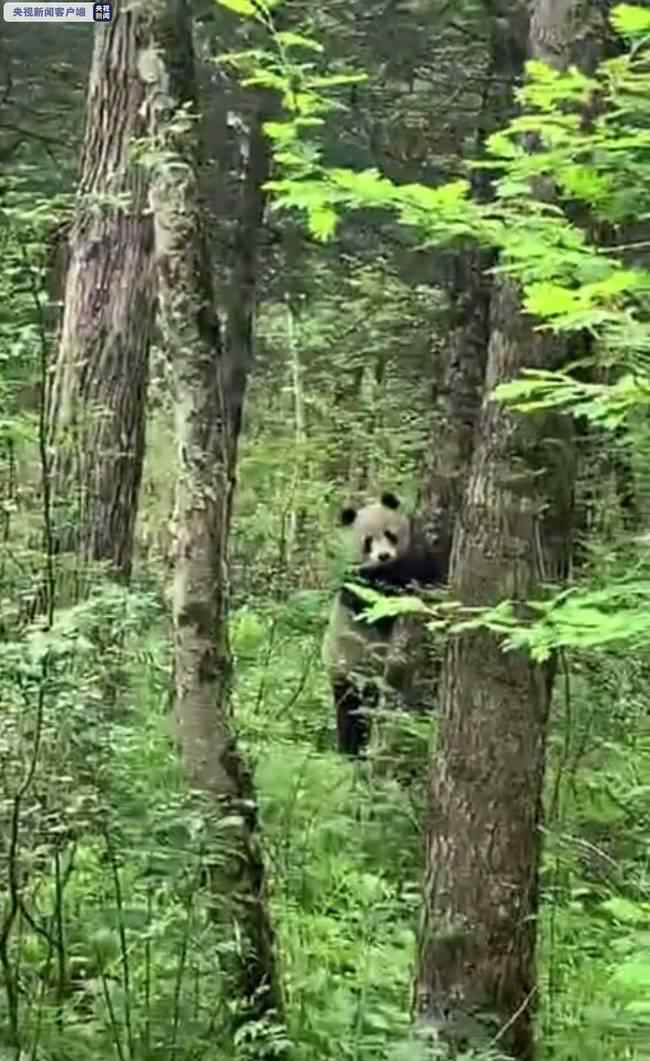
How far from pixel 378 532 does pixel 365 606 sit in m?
1.80

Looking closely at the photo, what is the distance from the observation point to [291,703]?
9.22m

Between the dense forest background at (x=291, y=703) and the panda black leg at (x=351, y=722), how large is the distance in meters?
0.43

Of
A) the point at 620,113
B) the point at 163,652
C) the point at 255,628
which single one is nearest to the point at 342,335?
the point at 255,628

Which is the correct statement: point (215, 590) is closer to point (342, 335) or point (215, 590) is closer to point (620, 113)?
point (620, 113)

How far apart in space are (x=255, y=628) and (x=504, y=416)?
20.4ft

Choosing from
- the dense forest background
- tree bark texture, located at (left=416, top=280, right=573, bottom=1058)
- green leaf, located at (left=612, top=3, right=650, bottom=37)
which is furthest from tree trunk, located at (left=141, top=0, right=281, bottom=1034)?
green leaf, located at (left=612, top=3, right=650, bottom=37)

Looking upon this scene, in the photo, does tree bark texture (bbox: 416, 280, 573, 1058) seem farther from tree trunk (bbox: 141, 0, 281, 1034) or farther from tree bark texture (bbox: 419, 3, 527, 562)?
tree bark texture (bbox: 419, 3, 527, 562)

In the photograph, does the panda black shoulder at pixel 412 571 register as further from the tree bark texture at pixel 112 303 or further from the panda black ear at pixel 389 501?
the tree bark texture at pixel 112 303

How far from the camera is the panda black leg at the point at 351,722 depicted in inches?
373

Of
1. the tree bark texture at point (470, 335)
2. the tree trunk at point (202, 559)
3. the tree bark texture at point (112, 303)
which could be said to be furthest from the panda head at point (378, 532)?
the tree trunk at point (202, 559)

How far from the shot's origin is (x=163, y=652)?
8.41 m

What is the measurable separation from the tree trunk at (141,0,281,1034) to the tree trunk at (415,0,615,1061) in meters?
0.70

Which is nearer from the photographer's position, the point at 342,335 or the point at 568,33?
the point at 568,33

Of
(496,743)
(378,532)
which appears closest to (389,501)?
(378,532)
